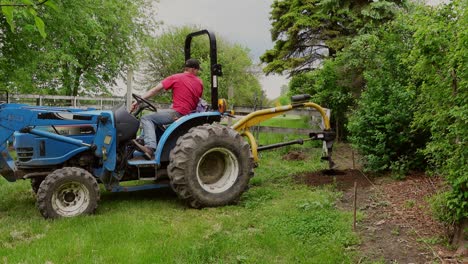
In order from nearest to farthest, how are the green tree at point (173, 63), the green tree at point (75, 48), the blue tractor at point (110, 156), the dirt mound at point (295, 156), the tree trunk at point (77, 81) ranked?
the blue tractor at point (110, 156), the dirt mound at point (295, 156), the green tree at point (75, 48), the tree trunk at point (77, 81), the green tree at point (173, 63)

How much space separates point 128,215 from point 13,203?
1834mm

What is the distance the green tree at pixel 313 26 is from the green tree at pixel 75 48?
21.9ft

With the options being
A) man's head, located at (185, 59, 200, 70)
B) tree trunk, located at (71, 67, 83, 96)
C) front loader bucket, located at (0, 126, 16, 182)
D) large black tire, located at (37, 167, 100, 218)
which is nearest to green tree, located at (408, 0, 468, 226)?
man's head, located at (185, 59, 200, 70)

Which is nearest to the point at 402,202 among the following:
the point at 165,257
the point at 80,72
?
the point at 165,257

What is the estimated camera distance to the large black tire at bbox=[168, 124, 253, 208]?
18.5 feet

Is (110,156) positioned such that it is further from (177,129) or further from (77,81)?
(77,81)

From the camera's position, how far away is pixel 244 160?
6.12 metres

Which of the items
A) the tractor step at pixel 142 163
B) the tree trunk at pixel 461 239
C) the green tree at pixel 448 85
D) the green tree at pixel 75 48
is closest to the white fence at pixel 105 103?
the green tree at pixel 75 48

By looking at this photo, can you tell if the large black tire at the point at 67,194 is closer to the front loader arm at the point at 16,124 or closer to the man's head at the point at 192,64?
the front loader arm at the point at 16,124

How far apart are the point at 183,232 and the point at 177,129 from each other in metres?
1.86

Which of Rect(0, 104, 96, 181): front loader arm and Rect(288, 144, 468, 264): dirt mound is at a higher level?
Rect(0, 104, 96, 181): front loader arm

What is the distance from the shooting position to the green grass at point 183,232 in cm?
399

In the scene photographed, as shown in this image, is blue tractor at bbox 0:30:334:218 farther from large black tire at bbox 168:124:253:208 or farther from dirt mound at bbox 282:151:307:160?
dirt mound at bbox 282:151:307:160

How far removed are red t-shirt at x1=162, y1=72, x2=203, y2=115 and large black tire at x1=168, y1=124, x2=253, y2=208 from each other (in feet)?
1.72
